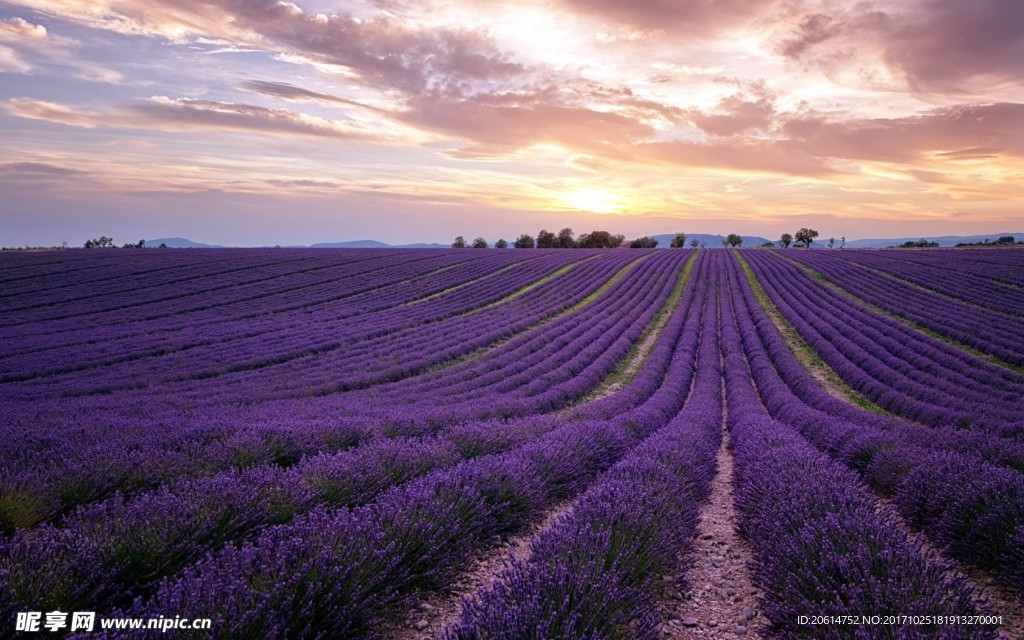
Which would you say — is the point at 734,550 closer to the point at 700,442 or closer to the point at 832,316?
the point at 700,442

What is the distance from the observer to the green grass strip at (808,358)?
43.7ft

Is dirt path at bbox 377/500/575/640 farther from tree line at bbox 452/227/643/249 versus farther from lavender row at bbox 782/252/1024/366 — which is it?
tree line at bbox 452/227/643/249

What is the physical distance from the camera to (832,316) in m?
22.9

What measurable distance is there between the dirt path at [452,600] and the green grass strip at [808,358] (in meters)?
11.6

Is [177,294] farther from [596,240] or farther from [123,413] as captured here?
[596,240]

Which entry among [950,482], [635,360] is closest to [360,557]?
[950,482]

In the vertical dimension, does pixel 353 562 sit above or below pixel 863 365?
above

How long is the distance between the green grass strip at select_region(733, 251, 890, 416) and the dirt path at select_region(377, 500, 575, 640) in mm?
11559

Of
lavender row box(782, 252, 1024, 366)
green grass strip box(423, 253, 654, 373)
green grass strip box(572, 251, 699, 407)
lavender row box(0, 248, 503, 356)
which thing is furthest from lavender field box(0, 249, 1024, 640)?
lavender row box(0, 248, 503, 356)

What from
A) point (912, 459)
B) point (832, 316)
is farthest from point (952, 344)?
point (912, 459)

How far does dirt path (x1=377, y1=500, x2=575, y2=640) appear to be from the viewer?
2.82 meters

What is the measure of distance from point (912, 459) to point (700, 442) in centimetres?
213

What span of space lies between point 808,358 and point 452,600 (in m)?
18.1

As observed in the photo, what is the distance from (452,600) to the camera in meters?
3.22
